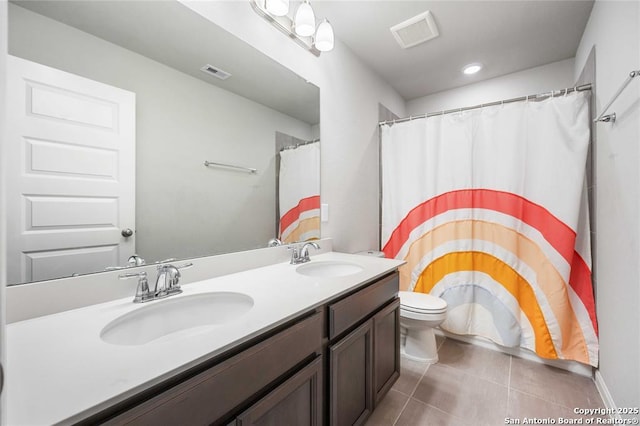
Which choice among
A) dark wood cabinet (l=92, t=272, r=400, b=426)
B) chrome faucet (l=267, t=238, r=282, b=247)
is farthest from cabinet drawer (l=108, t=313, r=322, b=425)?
chrome faucet (l=267, t=238, r=282, b=247)

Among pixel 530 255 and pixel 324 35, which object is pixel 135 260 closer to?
pixel 324 35

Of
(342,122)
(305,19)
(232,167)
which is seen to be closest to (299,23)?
(305,19)

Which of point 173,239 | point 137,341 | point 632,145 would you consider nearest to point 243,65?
point 173,239

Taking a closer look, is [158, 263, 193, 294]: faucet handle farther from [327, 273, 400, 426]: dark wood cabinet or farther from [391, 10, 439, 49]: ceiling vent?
[391, 10, 439, 49]: ceiling vent

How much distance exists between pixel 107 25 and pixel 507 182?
242 cm

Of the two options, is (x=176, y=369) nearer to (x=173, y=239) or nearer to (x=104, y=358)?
(x=104, y=358)

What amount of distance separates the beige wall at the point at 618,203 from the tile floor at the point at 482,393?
211 millimetres

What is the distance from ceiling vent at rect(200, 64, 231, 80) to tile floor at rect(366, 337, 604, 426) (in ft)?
6.32

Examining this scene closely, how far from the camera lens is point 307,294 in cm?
98

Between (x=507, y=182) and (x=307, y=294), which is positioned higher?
(x=507, y=182)

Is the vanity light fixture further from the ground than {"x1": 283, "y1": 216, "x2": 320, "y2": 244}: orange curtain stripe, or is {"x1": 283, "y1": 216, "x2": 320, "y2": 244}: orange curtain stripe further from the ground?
the vanity light fixture

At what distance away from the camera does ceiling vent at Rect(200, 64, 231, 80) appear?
122 cm

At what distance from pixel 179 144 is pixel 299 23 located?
97 centimetres

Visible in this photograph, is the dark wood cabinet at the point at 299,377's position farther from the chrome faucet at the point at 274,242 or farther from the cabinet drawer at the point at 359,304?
the chrome faucet at the point at 274,242
